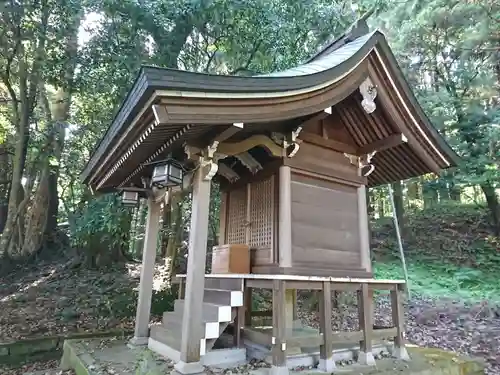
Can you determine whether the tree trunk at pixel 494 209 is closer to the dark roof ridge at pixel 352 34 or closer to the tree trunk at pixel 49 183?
the dark roof ridge at pixel 352 34

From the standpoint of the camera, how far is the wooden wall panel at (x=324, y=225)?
4.48 meters

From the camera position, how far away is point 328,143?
4961mm

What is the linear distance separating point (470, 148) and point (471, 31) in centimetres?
344

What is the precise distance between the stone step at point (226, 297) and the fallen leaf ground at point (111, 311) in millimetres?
3788

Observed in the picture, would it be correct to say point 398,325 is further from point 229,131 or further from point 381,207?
point 381,207

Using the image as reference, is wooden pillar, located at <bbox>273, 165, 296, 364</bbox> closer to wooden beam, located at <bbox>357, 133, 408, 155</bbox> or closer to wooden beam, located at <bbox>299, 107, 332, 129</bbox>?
wooden beam, located at <bbox>299, 107, 332, 129</bbox>

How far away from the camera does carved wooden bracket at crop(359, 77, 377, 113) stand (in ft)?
14.5

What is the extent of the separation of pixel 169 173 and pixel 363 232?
9.17 feet

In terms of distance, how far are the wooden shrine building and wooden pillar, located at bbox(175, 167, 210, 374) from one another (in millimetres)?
11

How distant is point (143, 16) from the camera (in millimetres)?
7004

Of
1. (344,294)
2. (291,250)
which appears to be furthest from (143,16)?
(344,294)

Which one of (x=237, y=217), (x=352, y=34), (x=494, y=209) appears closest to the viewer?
(x=352, y=34)

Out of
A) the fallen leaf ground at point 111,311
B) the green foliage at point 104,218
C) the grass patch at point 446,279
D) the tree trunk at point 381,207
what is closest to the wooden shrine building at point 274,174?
the green foliage at point 104,218

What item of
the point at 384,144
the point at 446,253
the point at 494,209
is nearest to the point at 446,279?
the point at 446,253
